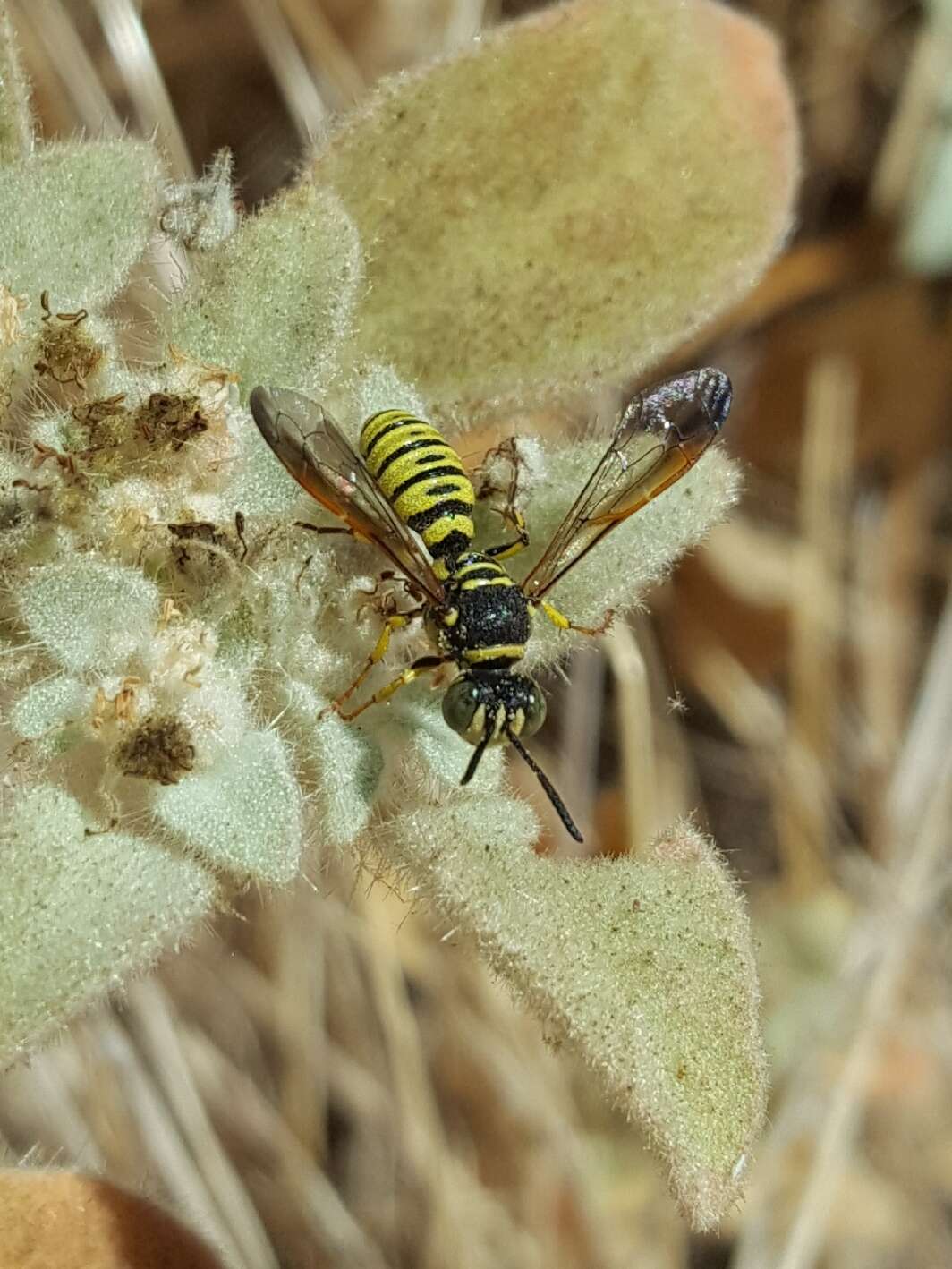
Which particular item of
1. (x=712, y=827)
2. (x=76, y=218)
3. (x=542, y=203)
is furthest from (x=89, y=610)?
(x=712, y=827)

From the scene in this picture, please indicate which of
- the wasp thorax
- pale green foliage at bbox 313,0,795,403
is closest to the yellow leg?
the wasp thorax

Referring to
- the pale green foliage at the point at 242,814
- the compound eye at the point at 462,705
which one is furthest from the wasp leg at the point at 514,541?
the pale green foliage at the point at 242,814

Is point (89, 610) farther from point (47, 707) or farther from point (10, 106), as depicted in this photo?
point (10, 106)

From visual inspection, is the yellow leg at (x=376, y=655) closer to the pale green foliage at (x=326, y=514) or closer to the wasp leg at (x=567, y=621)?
the pale green foliage at (x=326, y=514)

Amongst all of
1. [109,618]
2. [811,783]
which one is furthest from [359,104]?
[811,783]

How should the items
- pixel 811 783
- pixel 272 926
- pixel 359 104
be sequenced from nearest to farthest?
pixel 359 104 < pixel 272 926 < pixel 811 783

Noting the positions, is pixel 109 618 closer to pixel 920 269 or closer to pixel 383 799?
pixel 383 799

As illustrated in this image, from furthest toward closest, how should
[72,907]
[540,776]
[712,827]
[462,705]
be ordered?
[712,827]
[540,776]
[462,705]
[72,907]
